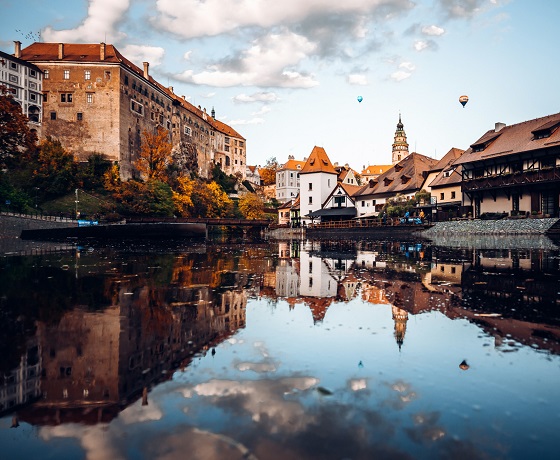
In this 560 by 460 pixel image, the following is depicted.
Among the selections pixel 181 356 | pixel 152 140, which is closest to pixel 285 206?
pixel 152 140

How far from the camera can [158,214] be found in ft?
236

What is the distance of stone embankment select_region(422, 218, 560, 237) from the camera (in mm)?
41459

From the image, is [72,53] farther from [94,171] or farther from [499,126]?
[499,126]

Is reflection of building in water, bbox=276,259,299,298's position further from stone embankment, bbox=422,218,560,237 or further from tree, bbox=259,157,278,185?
tree, bbox=259,157,278,185

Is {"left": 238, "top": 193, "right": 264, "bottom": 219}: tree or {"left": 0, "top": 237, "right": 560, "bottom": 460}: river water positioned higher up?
{"left": 238, "top": 193, "right": 264, "bottom": 219}: tree

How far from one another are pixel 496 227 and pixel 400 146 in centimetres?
13704

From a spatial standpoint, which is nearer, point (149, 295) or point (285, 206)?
point (149, 295)

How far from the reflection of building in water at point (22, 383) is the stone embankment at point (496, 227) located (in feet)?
148

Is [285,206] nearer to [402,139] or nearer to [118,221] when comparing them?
[118,221]

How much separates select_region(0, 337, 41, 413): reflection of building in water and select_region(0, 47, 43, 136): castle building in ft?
271

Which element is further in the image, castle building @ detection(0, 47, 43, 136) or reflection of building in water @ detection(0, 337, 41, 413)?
Answer: castle building @ detection(0, 47, 43, 136)

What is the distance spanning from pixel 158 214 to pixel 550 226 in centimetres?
5475

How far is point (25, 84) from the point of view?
257 feet

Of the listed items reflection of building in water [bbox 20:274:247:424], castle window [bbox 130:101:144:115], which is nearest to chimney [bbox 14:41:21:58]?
castle window [bbox 130:101:144:115]
